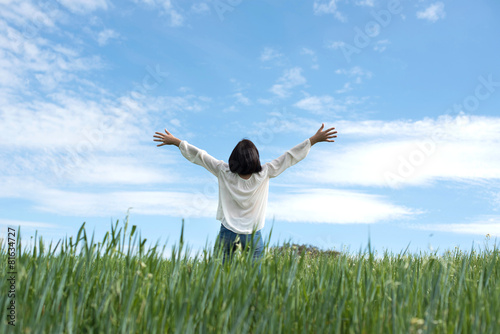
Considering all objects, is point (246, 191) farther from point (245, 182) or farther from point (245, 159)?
point (245, 159)

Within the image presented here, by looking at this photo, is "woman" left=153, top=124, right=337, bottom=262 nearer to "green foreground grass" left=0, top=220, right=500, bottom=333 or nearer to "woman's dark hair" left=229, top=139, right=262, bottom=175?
"woman's dark hair" left=229, top=139, right=262, bottom=175

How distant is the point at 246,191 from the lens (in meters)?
4.89

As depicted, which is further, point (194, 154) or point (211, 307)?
point (194, 154)

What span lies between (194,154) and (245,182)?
30.7 inches

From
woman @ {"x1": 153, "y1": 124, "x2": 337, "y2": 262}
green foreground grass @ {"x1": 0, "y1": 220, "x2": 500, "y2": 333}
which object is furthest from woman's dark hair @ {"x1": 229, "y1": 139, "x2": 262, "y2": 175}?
green foreground grass @ {"x1": 0, "y1": 220, "x2": 500, "y2": 333}

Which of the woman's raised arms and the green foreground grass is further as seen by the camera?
the woman's raised arms

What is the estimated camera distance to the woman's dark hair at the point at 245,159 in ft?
15.9

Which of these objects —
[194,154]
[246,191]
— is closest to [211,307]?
[246,191]

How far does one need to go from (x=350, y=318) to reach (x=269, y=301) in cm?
47

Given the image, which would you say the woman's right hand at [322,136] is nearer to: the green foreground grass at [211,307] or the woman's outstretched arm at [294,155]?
the woman's outstretched arm at [294,155]

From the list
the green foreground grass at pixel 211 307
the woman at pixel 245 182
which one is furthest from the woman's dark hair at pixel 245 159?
the green foreground grass at pixel 211 307

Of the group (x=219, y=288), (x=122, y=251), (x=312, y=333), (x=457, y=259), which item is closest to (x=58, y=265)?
(x=122, y=251)

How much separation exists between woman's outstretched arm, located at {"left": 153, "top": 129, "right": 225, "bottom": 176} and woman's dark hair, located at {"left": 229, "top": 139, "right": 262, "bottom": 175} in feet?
0.81

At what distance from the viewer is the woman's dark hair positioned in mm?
4844
